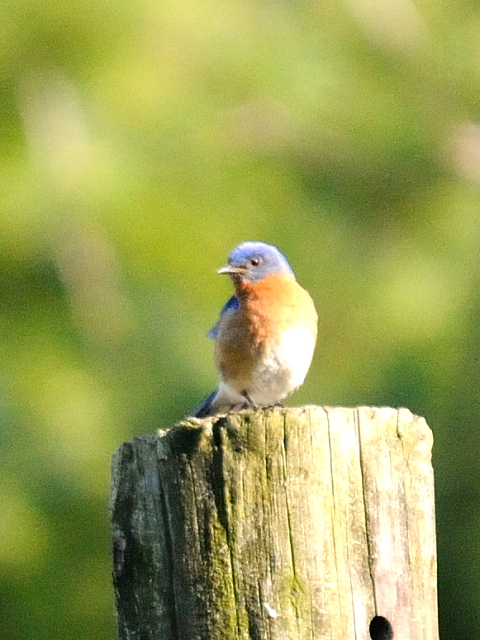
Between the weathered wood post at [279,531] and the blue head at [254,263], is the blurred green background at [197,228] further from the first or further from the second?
the weathered wood post at [279,531]

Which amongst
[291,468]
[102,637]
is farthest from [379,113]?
[291,468]

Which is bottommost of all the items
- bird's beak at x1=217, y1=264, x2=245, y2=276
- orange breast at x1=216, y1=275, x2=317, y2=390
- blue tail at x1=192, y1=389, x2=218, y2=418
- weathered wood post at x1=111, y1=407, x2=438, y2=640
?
weathered wood post at x1=111, y1=407, x2=438, y2=640

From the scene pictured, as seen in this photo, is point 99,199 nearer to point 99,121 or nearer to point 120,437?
point 99,121

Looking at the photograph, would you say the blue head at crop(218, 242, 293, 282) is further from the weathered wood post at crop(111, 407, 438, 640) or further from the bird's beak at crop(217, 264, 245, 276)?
the weathered wood post at crop(111, 407, 438, 640)

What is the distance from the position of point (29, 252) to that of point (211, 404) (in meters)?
1.41

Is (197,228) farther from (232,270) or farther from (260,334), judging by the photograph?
(260,334)

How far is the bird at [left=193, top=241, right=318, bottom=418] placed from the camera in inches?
219

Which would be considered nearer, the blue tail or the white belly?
the white belly

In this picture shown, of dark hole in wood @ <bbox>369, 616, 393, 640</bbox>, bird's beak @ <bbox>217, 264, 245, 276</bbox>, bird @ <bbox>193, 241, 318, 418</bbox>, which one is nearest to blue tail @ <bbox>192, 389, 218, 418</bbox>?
bird @ <bbox>193, 241, 318, 418</bbox>

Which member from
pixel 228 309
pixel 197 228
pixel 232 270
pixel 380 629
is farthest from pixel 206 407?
pixel 380 629

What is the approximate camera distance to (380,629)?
3.05 meters

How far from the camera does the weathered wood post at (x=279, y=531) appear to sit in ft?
9.71

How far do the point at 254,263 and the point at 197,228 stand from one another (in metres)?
1.00

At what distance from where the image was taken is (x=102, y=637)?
20.3 feet
